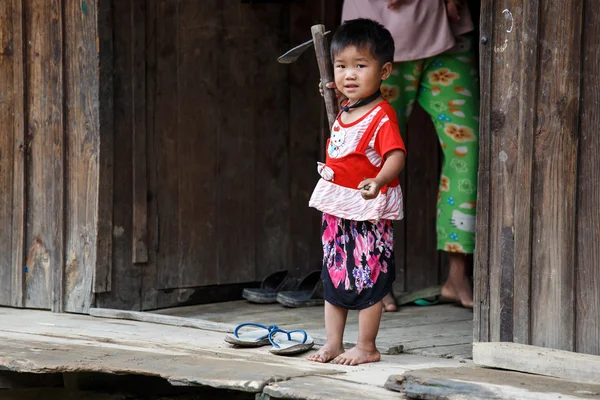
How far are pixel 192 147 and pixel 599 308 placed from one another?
2679 mm

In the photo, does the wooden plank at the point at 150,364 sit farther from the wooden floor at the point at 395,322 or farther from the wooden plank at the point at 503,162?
the wooden plank at the point at 503,162

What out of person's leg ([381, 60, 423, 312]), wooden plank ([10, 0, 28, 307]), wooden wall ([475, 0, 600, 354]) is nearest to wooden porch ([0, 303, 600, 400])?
wooden plank ([10, 0, 28, 307])

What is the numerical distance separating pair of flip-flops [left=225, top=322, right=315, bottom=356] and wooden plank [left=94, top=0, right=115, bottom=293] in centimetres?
122

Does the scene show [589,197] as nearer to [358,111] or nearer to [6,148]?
[358,111]

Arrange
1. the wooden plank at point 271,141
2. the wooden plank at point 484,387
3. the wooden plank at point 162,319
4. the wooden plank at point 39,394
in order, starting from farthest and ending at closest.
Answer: the wooden plank at point 271,141
the wooden plank at point 162,319
the wooden plank at point 39,394
the wooden plank at point 484,387

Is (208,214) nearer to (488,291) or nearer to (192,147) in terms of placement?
(192,147)

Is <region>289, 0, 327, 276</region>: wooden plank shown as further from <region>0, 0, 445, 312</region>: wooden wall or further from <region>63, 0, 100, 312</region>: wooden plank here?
<region>63, 0, 100, 312</region>: wooden plank

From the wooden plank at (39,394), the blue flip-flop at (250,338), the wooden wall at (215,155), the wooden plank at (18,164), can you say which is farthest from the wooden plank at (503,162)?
the wooden plank at (18,164)

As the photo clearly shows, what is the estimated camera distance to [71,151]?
506cm

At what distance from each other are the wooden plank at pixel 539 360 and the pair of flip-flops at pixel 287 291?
1.92 meters

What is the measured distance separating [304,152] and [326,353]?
7.99 ft

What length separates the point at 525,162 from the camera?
3504 mm

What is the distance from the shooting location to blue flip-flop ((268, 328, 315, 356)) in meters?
3.72

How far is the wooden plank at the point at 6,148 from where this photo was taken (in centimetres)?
527
